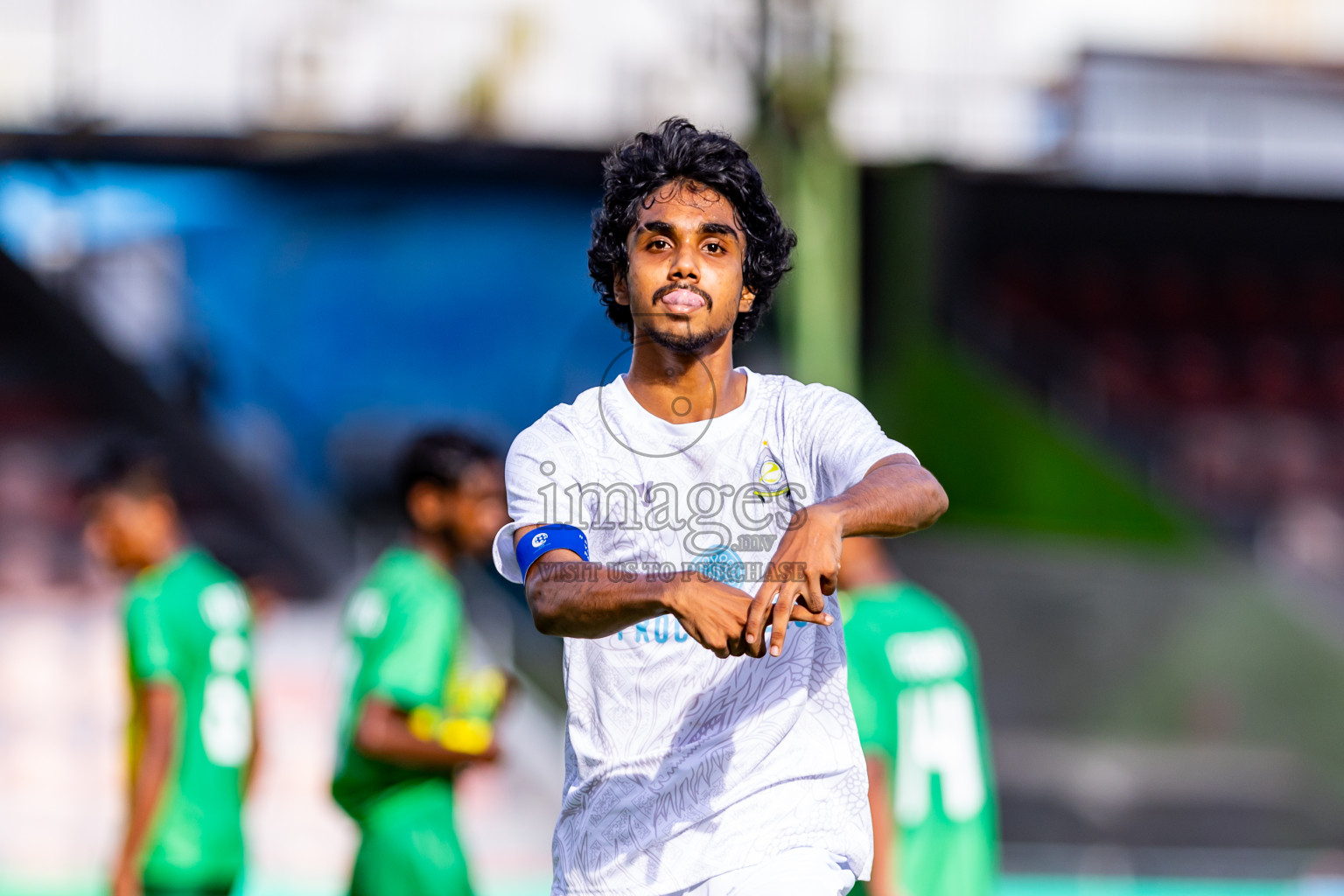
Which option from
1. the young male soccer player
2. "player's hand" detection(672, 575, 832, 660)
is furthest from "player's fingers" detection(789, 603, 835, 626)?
the young male soccer player

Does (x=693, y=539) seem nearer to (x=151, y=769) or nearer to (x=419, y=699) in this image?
(x=419, y=699)

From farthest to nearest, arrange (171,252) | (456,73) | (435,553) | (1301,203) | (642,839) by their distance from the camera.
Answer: (1301,203)
(171,252)
(456,73)
(435,553)
(642,839)

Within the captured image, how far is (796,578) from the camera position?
Result: 1.66 m

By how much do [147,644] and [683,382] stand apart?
258 centimetres

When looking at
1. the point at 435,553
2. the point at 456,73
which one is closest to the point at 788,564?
the point at 435,553

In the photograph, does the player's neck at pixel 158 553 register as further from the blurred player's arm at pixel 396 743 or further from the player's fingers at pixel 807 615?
the player's fingers at pixel 807 615

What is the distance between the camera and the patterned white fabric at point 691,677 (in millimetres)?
1965

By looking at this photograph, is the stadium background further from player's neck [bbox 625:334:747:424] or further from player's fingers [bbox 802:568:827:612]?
player's fingers [bbox 802:568:827:612]

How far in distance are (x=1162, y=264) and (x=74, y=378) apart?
37.7ft

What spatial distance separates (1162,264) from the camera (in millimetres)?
16828

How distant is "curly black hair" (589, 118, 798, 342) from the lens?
201 centimetres

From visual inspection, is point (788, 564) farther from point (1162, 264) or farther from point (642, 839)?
point (1162, 264)

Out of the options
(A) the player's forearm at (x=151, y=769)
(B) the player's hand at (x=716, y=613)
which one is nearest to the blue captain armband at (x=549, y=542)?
(B) the player's hand at (x=716, y=613)

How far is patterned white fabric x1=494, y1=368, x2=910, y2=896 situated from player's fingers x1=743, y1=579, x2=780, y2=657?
35cm
